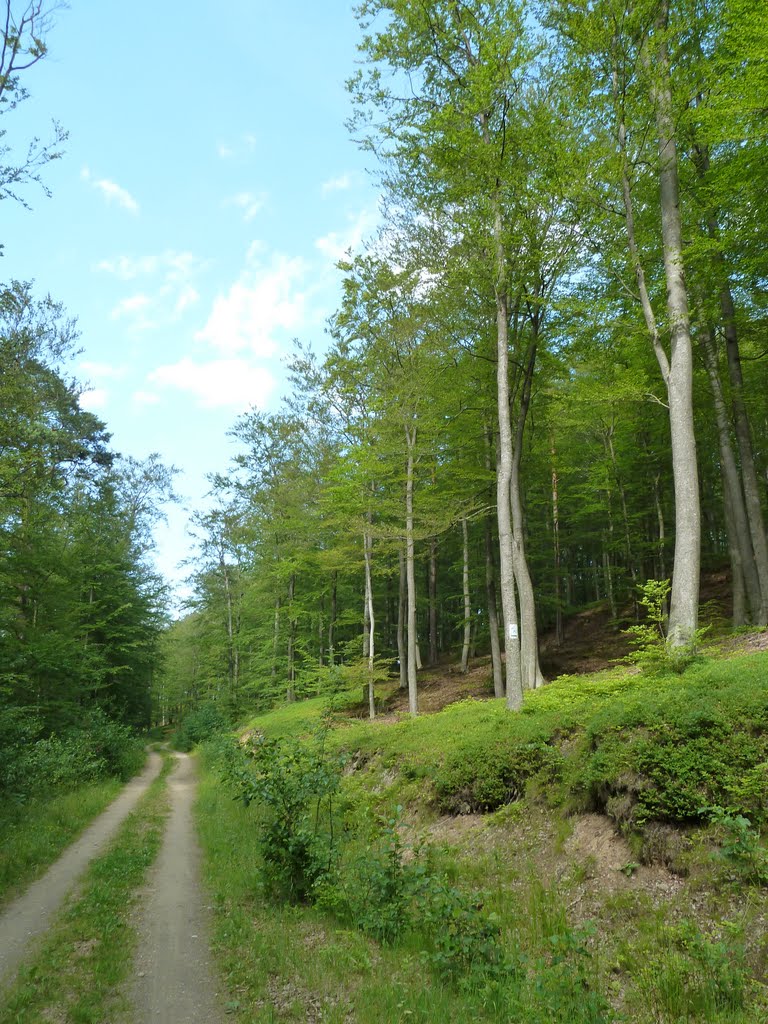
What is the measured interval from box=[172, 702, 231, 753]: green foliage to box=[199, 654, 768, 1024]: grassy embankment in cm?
2396

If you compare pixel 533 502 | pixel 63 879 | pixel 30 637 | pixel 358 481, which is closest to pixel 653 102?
pixel 358 481

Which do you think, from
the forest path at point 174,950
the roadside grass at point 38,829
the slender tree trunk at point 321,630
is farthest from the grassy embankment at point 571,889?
the slender tree trunk at point 321,630

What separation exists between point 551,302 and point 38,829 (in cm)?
1445

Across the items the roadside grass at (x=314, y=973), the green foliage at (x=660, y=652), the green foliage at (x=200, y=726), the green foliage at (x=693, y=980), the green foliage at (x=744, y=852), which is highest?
the green foliage at (x=660, y=652)

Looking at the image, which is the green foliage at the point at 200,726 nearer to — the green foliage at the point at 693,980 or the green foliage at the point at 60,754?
the green foliage at the point at 60,754

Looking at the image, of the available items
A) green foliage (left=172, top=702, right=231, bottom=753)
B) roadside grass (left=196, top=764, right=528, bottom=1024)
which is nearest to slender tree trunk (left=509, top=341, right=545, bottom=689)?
roadside grass (left=196, top=764, right=528, bottom=1024)

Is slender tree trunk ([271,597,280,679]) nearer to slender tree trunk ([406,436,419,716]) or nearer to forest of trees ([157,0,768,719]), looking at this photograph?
forest of trees ([157,0,768,719])

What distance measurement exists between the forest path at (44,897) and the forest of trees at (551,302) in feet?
16.8

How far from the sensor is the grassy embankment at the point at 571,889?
3.75 meters

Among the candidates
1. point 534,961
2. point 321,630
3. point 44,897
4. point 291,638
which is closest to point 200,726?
point 291,638

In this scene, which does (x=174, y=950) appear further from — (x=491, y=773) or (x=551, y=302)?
(x=551, y=302)

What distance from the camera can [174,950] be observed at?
5.32 m

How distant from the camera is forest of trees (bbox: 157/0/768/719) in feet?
33.9

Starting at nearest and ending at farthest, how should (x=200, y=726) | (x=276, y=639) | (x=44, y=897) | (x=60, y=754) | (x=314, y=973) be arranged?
(x=314, y=973) → (x=44, y=897) → (x=60, y=754) → (x=276, y=639) → (x=200, y=726)
